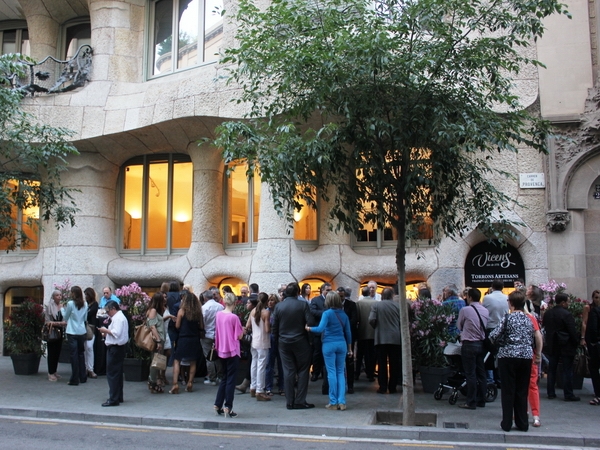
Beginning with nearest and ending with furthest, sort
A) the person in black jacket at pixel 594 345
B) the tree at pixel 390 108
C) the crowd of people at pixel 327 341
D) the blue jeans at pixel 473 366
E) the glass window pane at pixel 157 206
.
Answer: the crowd of people at pixel 327 341, the tree at pixel 390 108, the blue jeans at pixel 473 366, the person in black jacket at pixel 594 345, the glass window pane at pixel 157 206

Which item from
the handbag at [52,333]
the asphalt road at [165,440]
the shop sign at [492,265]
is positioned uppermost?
the shop sign at [492,265]

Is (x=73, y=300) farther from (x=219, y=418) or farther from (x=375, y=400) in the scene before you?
(x=375, y=400)

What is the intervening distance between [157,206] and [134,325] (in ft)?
21.6

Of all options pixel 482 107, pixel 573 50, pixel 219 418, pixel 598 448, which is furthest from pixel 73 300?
pixel 573 50

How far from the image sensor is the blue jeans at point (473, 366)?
9875mm

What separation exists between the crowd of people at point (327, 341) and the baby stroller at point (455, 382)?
0.24 m

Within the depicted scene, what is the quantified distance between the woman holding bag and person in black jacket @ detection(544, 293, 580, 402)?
6446mm

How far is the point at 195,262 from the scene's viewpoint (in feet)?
55.3

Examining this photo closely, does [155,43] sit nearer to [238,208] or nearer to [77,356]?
[238,208]

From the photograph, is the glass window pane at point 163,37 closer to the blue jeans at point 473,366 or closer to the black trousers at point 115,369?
the black trousers at point 115,369

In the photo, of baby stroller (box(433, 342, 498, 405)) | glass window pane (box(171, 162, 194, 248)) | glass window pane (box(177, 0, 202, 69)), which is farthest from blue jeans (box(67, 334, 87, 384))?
glass window pane (box(177, 0, 202, 69))

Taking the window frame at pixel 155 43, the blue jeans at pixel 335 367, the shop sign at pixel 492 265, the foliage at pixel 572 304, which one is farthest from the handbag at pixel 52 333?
the foliage at pixel 572 304

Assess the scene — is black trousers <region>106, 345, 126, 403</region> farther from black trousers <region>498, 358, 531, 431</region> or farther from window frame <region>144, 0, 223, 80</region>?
window frame <region>144, 0, 223, 80</region>

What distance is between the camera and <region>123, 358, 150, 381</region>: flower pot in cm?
1270
